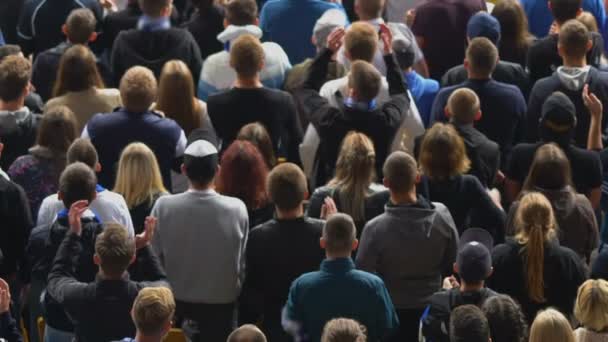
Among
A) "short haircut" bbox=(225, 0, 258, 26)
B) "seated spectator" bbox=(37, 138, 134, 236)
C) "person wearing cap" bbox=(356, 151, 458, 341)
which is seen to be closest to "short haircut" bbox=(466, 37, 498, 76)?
"short haircut" bbox=(225, 0, 258, 26)

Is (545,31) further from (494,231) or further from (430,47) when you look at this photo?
(494,231)

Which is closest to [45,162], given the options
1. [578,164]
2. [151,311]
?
[151,311]

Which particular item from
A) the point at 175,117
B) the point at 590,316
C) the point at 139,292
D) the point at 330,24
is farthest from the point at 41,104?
the point at 590,316

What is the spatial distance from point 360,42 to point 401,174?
216 cm

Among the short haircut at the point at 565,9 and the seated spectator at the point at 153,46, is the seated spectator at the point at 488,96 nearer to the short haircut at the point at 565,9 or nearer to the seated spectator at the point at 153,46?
the short haircut at the point at 565,9

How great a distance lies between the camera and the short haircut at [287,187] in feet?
35.6

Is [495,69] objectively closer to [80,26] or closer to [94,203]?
[80,26]

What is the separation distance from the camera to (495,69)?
13.7 m

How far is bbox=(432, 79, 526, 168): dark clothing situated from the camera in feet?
42.7

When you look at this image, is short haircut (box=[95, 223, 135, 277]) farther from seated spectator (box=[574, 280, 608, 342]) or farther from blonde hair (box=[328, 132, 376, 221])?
seated spectator (box=[574, 280, 608, 342])

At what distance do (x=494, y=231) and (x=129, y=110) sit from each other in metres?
2.71

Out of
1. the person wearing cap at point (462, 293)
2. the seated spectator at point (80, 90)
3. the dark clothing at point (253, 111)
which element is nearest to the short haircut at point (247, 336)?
the person wearing cap at point (462, 293)

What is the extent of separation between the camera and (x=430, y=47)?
14789 millimetres

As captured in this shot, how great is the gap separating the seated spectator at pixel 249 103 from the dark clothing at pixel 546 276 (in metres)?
2.41
